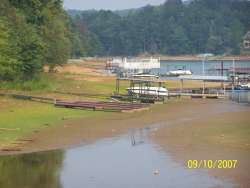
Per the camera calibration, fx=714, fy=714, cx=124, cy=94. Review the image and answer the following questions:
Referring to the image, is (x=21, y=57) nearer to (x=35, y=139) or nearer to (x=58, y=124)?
(x=58, y=124)

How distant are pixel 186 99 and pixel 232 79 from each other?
1260 centimetres

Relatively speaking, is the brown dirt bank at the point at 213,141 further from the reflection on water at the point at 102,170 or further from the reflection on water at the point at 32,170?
the reflection on water at the point at 32,170

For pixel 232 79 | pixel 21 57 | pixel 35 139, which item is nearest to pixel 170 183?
pixel 35 139

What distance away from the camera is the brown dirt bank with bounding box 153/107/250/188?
27125 millimetres

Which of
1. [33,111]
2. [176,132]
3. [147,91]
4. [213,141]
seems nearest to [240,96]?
[147,91]

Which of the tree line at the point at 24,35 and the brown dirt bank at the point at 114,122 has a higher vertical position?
the tree line at the point at 24,35
